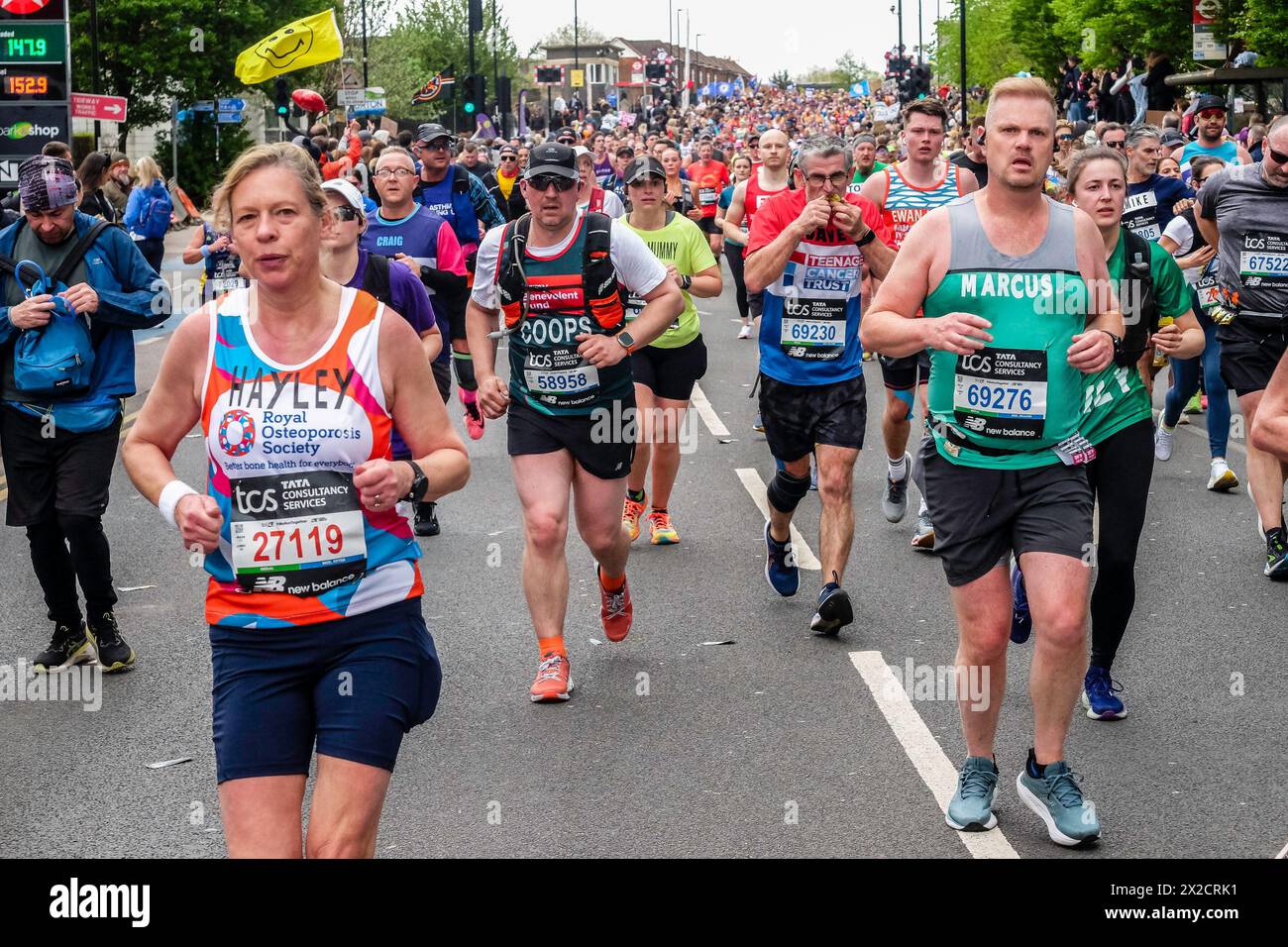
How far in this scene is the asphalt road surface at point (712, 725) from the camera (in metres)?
5.29

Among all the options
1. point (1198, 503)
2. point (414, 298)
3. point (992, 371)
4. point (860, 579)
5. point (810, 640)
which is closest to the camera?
point (992, 371)

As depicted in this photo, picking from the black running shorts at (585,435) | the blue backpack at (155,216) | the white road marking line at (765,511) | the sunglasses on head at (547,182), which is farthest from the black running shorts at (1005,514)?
the blue backpack at (155,216)

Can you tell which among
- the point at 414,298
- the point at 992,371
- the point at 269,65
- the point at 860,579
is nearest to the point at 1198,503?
the point at 860,579

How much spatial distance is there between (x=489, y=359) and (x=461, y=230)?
20.0 feet

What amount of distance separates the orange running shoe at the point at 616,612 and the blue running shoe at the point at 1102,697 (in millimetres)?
1935

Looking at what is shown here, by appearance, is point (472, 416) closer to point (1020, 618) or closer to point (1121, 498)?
point (1020, 618)

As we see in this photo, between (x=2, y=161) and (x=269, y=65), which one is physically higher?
(x=269, y=65)

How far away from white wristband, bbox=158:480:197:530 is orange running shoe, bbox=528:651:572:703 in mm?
3040

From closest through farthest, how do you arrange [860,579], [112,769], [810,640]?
1. [112,769]
2. [810,640]
3. [860,579]

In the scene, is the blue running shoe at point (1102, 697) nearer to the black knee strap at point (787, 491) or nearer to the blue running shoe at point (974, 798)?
the blue running shoe at point (974, 798)

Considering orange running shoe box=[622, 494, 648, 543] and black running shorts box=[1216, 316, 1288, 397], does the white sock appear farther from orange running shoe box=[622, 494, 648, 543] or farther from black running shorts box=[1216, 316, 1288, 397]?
black running shorts box=[1216, 316, 1288, 397]

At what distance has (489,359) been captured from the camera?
6.98m

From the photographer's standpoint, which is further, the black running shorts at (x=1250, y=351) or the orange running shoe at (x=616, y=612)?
the black running shorts at (x=1250, y=351)
